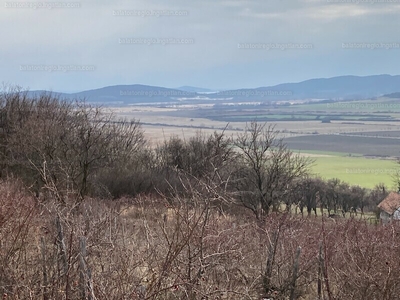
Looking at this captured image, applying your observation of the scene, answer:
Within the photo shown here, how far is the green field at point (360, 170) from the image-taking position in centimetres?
7119

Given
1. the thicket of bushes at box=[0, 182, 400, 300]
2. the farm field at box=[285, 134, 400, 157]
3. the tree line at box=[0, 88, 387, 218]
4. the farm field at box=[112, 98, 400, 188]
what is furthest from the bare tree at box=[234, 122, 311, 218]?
the farm field at box=[285, 134, 400, 157]

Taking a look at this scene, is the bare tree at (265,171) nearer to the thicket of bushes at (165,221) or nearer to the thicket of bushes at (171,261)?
the thicket of bushes at (165,221)

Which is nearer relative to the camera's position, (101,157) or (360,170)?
(101,157)

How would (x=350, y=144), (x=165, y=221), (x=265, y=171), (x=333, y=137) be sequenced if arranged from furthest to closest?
(x=333, y=137) → (x=350, y=144) → (x=265, y=171) → (x=165, y=221)

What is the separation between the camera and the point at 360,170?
7538 centimetres

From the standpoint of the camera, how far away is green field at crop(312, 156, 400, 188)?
71188 millimetres

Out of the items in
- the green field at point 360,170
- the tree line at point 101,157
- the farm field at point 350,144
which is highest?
the tree line at point 101,157

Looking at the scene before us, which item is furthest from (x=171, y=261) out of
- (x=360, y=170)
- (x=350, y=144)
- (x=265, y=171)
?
(x=350, y=144)

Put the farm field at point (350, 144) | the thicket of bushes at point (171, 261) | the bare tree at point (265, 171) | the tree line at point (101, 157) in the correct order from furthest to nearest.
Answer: the farm field at point (350, 144) < the bare tree at point (265, 171) < the tree line at point (101, 157) < the thicket of bushes at point (171, 261)

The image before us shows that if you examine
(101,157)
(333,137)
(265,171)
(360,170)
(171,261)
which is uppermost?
(171,261)

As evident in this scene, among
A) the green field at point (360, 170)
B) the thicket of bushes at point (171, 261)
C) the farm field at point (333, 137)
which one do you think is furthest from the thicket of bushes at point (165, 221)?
the farm field at point (333, 137)

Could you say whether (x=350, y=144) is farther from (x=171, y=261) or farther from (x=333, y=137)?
(x=171, y=261)

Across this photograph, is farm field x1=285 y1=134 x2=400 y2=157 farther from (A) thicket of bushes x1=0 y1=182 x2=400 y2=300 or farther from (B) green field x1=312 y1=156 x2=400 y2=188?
(A) thicket of bushes x1=0 y1=182 x2=400 y2=300

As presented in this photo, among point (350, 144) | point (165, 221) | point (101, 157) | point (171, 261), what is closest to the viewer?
point (171, 261)
